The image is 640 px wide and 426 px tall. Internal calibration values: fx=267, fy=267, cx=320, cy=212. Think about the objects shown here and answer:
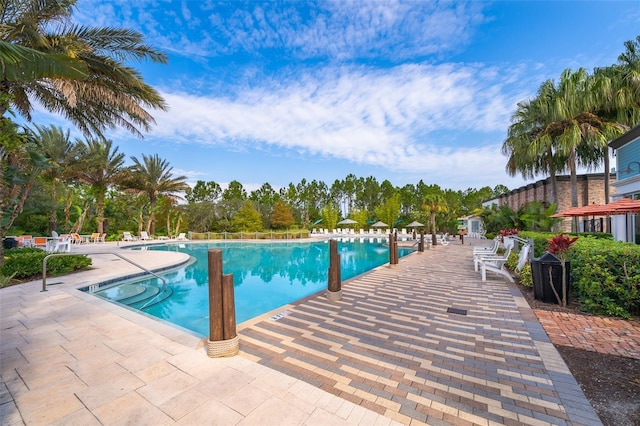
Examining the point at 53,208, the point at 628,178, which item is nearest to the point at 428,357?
the point at 628,178

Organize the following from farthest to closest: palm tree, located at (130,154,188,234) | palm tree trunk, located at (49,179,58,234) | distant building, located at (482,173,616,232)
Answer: palm tree, located at (130,154,188,234), palm tree trunk, located at (49,179,58,234), distant building, located at (482,173,616,232)

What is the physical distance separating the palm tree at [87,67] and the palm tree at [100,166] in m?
11.8

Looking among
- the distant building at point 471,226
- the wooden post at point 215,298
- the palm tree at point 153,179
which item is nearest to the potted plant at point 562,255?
the wooden post at point 215,298

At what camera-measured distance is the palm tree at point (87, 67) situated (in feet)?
20.6

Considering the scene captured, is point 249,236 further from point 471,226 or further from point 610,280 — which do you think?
point 471,226

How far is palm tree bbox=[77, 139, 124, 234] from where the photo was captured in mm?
18625

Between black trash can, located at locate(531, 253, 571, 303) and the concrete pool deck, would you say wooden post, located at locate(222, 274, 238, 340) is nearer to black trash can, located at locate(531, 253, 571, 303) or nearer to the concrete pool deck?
the concrete pool deck

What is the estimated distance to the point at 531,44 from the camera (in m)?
9.91

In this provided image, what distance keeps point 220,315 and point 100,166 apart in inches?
900

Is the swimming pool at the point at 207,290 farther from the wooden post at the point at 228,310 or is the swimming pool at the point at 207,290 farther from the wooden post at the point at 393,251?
the wooden post at the point at 228,310

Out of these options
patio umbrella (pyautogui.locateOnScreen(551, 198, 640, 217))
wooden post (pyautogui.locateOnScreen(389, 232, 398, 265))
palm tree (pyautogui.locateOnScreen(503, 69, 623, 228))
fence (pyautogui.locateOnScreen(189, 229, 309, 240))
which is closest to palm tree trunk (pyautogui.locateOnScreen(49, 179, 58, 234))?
fence (pyautogui.locateOnScreen(189, 229, 309, 240))

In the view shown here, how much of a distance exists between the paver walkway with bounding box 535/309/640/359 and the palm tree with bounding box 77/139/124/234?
24228 mm

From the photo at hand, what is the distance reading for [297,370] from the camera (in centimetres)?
281

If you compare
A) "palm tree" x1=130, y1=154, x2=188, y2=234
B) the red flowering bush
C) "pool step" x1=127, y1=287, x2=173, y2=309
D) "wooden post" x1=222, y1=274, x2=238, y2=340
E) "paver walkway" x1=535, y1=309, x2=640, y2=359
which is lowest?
"pool step" x1=127, y1=287, x2=173, y2=309
